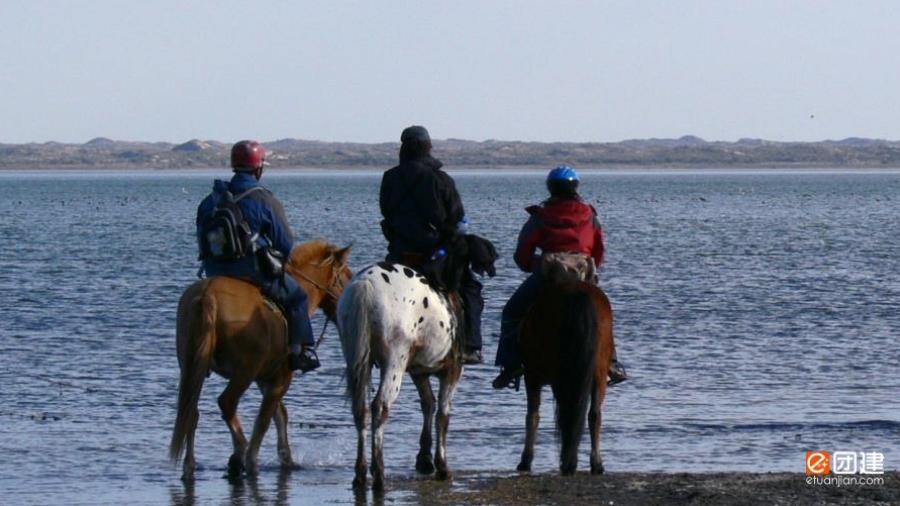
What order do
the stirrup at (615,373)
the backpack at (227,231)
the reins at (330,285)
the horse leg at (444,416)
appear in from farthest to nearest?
the reins at (330,285) < the stirrup at (615,373) < the horse leg at (444,416) < the backpack at (227,231)

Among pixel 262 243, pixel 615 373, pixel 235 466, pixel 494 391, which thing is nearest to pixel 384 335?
pixel 262 243

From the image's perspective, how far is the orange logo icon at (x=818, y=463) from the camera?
12430 mm

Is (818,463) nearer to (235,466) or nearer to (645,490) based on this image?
(645,490)

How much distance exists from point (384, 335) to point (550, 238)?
1.60m

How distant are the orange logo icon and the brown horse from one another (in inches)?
68.2

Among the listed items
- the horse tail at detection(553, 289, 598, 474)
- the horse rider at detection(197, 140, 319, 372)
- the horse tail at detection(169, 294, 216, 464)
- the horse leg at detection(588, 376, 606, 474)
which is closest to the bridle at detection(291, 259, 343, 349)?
the horse rider at detection(197, 140, 319, 372)

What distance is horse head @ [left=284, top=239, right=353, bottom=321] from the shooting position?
1286 cm

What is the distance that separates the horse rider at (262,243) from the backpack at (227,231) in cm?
3

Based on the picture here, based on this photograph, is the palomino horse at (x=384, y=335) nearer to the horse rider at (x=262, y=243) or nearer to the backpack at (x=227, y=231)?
the horse rider at (x=262, y=243)

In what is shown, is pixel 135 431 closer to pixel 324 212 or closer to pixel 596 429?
pixel 596 429

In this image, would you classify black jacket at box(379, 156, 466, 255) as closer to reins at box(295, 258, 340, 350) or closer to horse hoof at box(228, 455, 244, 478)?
reins at box(295, 258, 340, 350)

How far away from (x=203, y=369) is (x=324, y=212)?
7658 centimetres

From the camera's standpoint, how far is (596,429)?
11977mm

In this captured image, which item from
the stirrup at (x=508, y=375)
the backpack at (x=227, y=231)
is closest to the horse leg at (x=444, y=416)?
the stirrup at (x=508, y=375)
